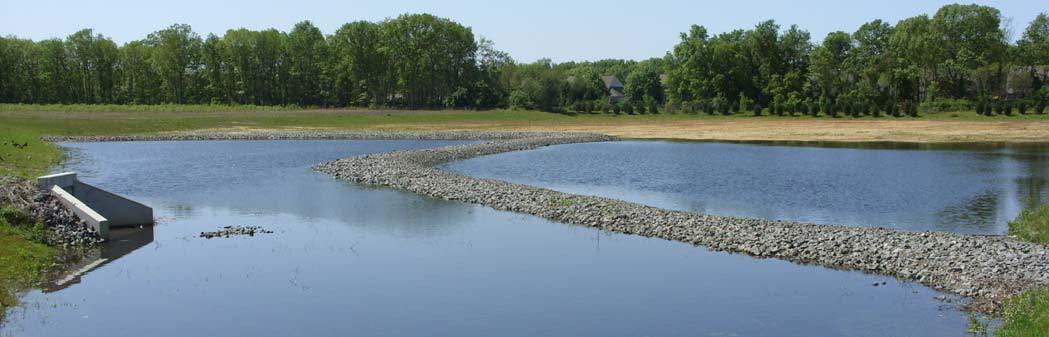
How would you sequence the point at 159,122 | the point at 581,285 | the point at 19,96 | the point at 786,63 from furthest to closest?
the point at 19,96 < the point at 786,63 < the point at 159,122 < the point at 581,285

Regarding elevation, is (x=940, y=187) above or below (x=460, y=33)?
below

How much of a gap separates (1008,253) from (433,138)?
5481 cm

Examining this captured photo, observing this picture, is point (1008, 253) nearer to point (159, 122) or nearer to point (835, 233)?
point (835, 233)

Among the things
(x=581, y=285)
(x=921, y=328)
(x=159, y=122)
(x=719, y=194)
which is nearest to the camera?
(x=921, y=328)

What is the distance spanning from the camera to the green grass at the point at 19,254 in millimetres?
16719

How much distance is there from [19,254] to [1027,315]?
63.6 feet

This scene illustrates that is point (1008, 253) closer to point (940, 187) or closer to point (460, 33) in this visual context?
point (940, 187)

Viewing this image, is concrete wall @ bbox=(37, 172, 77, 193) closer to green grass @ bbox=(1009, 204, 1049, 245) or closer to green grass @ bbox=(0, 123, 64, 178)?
green grass @ bbox=(0, 123, 64, 178)

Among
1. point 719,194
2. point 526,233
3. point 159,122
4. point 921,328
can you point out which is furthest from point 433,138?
point 921,328

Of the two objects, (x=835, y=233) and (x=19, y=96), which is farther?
(x=19, y=96)

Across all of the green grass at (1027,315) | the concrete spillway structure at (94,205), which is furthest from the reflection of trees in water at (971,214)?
the concrete spillway structure at (94,205)

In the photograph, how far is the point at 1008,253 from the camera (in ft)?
60.0

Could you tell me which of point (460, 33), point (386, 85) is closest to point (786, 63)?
point (460, 33)

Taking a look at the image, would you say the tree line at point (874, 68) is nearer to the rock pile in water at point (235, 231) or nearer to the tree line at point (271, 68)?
the tree line at point (271, 68)
